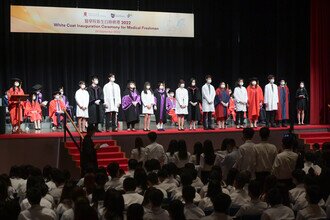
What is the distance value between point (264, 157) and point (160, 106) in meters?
8.19

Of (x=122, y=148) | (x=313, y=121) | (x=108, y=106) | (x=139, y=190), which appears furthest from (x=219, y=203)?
(x=313, y=121)

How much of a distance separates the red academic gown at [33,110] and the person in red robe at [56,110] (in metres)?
0.35

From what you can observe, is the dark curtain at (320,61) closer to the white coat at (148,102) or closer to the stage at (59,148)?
the stage at (59,148)

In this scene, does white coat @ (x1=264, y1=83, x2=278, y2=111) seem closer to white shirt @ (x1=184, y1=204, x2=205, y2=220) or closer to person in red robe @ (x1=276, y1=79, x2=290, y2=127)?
person in red robe @ (x1=276, y1=79, x2=290, y2=127)

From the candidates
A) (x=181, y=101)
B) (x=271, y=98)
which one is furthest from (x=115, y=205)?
(x=271, y=98)

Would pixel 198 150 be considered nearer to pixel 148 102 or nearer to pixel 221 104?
pixel 148 102

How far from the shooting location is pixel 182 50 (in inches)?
781

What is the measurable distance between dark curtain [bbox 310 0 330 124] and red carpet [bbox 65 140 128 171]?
733 cm

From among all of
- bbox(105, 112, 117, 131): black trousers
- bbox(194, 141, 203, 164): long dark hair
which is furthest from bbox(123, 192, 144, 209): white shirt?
bbox(105, 112, 117, 131): black trousers

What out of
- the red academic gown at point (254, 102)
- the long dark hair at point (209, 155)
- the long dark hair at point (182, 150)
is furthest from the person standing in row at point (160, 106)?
the long dark hair at point (209, 155)

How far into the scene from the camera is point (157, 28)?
18.2m

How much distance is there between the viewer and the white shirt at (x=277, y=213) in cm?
527

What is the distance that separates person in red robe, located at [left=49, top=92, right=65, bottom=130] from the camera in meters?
15.5

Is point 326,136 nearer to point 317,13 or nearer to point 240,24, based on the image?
point 317,13
